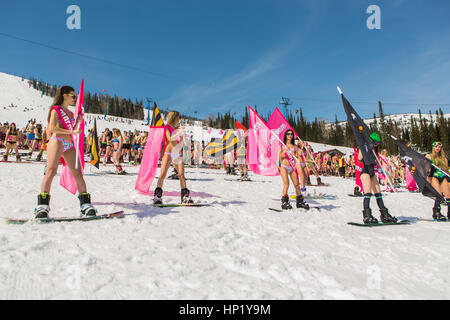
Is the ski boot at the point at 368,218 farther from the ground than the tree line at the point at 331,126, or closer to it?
closer to it

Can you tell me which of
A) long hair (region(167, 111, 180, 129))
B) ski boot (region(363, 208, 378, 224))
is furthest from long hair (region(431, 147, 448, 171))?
long hair (region(167, 111, 180, 129))

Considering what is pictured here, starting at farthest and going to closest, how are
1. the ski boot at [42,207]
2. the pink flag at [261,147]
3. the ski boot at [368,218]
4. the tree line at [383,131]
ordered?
the tree line at [383,131] < the pink flag at [261,147] < the ski boot at [368,218] < the ski boot at [42,207]

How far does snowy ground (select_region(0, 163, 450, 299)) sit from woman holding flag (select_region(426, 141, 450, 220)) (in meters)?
1.35

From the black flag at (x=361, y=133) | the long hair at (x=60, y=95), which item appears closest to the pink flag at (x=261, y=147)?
the black flag at (x=361, y=133)

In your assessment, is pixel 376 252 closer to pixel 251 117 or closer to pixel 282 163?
pixel 282 163

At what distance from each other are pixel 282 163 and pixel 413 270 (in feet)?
11.6

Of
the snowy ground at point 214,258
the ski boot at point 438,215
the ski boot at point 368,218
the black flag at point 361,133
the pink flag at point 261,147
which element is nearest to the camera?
the snowy ground at point 214,258

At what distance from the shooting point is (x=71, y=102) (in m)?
4.14

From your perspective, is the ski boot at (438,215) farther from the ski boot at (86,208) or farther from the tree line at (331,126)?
the tree line at (331,126)

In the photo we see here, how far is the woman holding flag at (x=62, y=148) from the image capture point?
12.3ft

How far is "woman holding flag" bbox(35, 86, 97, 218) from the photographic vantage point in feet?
12.3

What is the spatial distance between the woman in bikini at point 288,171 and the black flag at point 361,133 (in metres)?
1.34

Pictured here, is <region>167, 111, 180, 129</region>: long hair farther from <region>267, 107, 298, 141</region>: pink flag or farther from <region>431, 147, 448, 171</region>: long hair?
<region>431, 147, 448, 171</region>: long hair

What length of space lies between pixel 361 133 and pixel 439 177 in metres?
2.49
